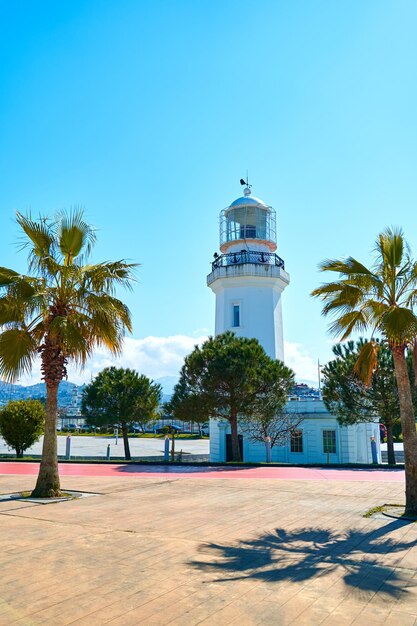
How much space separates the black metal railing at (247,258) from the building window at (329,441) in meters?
9.74

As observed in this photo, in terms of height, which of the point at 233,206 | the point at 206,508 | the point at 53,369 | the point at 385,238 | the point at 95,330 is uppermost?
the point at 233,206

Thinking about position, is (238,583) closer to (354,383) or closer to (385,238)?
(385,238)

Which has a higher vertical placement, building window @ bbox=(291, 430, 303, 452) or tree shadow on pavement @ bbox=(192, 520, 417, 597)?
building window @ bbox=(291, 430, 303, 452)

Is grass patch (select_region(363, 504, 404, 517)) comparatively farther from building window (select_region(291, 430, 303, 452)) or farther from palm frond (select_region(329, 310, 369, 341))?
building window (select_region(291, 430, 303, 452))

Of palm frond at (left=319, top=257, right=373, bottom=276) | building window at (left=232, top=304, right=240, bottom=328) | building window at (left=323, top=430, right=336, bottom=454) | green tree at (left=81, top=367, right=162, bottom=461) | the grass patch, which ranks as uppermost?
building window at (left=232, top=304, right=240, bottom=328)

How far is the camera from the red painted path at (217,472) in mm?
16422

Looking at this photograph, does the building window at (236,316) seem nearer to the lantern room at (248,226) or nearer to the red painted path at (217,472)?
the lantern room at (248,226)

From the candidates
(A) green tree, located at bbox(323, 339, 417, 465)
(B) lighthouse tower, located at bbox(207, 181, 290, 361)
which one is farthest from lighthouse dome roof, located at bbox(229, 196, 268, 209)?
(A) green tree, located at bbox(323, 339, 417, 465)

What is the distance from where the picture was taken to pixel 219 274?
29.0m

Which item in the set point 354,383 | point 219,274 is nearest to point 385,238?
point 354,383

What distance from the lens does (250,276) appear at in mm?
28422

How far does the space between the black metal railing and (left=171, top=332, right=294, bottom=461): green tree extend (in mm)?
7003

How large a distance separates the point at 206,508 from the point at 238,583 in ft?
15.8

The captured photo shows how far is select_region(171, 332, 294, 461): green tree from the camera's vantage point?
22.1 meters
